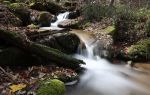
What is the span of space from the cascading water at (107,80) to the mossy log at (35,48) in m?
0.81

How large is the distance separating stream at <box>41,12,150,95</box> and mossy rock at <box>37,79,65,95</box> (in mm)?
955

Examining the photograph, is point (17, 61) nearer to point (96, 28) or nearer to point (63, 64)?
point (63, 64)

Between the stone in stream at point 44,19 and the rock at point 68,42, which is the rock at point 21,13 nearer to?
the stone in stream at point 44,19

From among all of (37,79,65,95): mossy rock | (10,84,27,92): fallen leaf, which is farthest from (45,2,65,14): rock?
(10,84,27,92): fallen leaf

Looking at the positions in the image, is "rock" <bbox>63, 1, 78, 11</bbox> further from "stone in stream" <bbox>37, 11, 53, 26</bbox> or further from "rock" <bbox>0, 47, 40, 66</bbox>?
"rock" <bbox>0, 47, 40, 66</bbox>

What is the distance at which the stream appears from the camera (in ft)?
30.1

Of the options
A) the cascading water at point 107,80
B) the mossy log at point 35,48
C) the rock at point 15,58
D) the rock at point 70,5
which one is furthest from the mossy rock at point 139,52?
the rock at point 70,5

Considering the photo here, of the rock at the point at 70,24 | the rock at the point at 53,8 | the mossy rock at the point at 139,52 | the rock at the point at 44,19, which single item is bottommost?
the mossy rock at the point at 139,52

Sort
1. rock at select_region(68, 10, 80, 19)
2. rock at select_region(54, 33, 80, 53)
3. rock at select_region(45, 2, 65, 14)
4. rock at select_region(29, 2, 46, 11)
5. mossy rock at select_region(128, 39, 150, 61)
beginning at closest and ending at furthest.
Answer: rock at select_region(54, 33, 80, 53) → mossy rock at select_region(128, 39, 150, 61) → rock at select_region(29, 2, 46, 11) → rock at select_region(68, 10, 80, 19) → rock at select_region(45, 2, 65, 14)

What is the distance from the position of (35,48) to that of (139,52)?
6.42 metres

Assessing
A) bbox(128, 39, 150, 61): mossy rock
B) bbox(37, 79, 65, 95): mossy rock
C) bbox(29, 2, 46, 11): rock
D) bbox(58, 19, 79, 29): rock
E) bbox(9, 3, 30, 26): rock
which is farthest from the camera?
bbox(29, 2, 46, 11): rock

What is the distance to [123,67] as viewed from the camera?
12.5 metres

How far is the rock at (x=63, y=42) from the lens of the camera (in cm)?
1105

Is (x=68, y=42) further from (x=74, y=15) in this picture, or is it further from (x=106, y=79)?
(x=74, y=15)
